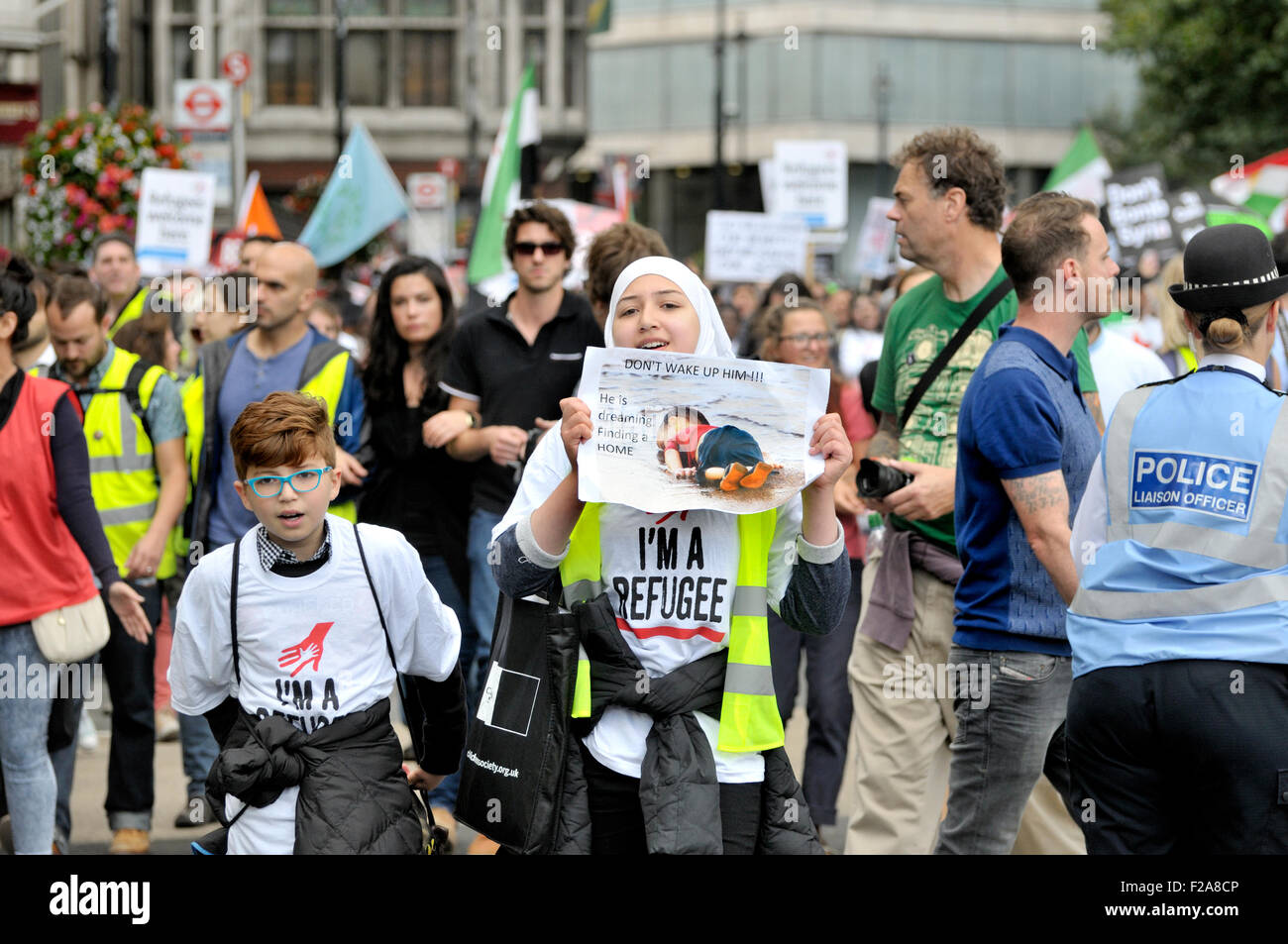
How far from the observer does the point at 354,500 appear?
22.4 ft

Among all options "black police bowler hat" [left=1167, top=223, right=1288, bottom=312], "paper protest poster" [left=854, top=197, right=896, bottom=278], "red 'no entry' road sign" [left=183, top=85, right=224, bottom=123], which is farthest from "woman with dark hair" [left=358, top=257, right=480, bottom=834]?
"paper protest poster" [left=854, top=197, right=896, bottom=278]

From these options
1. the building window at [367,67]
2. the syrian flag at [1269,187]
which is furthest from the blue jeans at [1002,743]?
the building window at [367,67]

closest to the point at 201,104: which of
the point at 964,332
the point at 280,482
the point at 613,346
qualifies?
the point at 964,332

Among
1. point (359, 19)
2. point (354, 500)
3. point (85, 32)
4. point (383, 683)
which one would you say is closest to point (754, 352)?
point (354, 500)

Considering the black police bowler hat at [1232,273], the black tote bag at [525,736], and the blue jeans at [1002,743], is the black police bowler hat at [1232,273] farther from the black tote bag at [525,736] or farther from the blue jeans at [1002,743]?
the black tote bag at [525,736]

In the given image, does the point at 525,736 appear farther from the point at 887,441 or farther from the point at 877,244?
the point at 877,244

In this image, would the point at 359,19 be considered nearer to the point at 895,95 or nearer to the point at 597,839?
the point at 895,95

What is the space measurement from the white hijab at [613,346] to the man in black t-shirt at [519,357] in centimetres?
256

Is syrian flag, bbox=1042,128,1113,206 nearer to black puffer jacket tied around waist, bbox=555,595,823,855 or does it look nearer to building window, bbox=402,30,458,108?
black puffer jacket tied around waist, bbox=555,595,823,855

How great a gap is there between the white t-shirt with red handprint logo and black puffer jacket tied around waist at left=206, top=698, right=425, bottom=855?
55 millimetres

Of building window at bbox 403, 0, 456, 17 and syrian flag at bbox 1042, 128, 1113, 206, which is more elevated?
building window at bbox 403, 0, 456, 17

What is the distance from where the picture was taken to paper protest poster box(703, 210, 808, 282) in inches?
575
